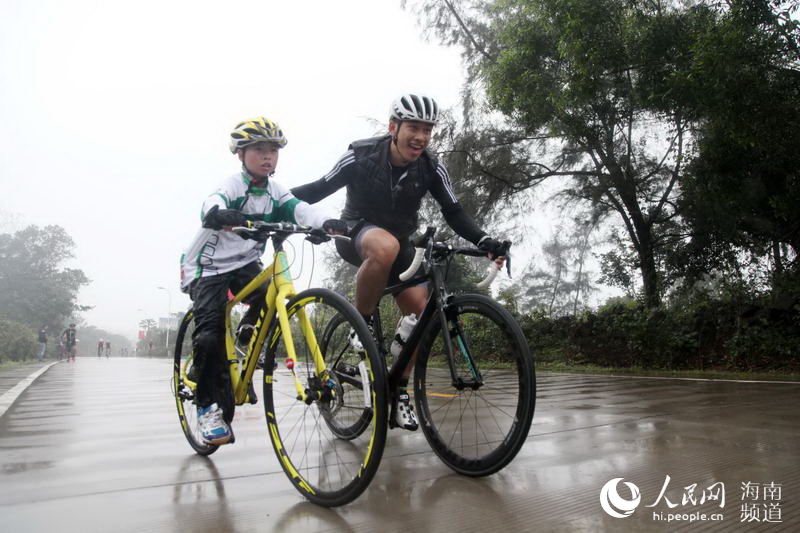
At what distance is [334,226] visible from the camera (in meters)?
3.10

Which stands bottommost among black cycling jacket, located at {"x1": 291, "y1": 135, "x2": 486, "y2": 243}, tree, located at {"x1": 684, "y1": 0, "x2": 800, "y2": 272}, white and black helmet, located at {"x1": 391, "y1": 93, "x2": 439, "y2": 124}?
black cycling jacket, located at {"x1": 291, "y1": 135, "x2": 486, "y2": 243}

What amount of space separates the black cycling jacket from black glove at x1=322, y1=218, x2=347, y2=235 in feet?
2.64

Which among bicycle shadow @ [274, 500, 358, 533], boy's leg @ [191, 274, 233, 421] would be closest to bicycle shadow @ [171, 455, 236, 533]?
bicycle shadow @ [274, 500, 358, 533]

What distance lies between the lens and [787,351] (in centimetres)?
1097

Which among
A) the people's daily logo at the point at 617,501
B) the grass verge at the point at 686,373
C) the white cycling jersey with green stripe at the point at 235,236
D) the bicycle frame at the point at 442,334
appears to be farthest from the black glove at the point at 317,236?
the grass verge at the point at 686,373

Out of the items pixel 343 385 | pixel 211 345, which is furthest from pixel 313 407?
pixel 211 345

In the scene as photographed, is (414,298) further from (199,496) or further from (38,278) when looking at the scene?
(38,278)

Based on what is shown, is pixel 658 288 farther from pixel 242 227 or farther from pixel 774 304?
pixel 242 227

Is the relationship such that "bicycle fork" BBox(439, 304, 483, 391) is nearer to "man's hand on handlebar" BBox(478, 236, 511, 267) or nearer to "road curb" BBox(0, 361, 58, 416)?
"man's hand on handlebar" BBox(478, 236, 511, 267)

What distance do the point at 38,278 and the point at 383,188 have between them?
2893 inches

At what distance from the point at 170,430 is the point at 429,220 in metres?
12.0

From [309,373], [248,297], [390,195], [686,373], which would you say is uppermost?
[390,195]

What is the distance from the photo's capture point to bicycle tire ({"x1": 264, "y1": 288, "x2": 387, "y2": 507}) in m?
2.48

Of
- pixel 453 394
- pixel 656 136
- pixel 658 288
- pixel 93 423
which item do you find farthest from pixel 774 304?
pixel 93 423
